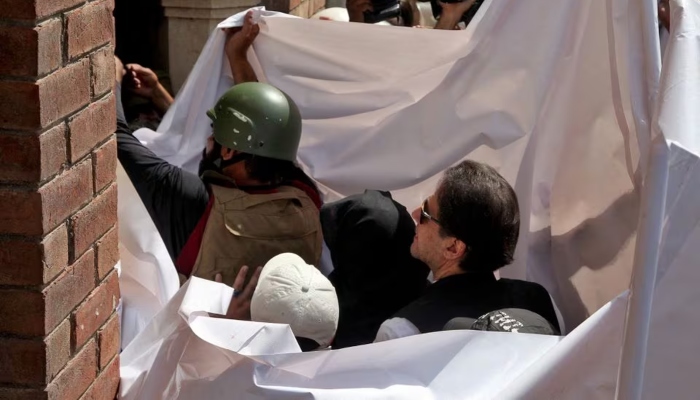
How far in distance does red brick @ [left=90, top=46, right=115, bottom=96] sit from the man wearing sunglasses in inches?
41.5

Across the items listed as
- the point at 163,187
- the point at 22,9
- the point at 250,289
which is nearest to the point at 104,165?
the point at 22,9

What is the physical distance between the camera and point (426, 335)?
2.44 meters

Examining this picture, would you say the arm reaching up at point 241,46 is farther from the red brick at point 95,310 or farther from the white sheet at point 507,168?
the red brick at point 95,310

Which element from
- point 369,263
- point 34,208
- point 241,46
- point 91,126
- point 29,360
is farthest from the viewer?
point 241,46

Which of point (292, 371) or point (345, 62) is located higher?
point (345, 62)

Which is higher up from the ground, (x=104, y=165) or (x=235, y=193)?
(x=104, y=165)

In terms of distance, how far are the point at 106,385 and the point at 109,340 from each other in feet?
0.39

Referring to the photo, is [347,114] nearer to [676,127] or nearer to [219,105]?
[219,105]

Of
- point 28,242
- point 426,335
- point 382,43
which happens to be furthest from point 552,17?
point 28,242

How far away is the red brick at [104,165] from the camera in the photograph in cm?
240

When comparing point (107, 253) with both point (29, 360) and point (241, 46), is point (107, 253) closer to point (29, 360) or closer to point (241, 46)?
point (29, 360)

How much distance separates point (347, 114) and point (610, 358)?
2366 mm

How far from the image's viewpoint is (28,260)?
2.16 metres

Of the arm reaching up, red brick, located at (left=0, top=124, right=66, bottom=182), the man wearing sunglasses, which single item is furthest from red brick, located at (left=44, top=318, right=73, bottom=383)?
the arm reaching up
